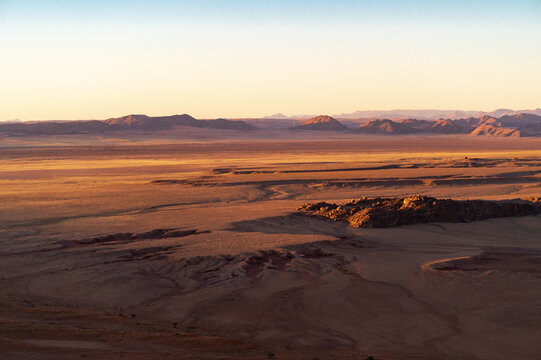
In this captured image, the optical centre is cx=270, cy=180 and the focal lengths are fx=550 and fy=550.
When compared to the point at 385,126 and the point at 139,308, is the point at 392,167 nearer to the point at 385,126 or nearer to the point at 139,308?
the point at 139,308

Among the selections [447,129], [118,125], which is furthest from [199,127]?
[447,129]

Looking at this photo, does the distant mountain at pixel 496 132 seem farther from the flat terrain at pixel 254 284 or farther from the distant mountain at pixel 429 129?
the flat terrain at pixel 254 284

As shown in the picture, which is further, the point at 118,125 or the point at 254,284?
the point at 118,125

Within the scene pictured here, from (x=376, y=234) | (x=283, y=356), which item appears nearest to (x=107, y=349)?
(x=283, y=356)

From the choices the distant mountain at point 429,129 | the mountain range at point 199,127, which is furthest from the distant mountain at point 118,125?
the distant mountain at point 429,129

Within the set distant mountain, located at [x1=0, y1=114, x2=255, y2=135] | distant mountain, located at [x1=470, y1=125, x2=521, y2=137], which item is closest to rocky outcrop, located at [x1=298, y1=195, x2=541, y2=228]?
distant mountain, located at [x1=0, y1=114, x2=255, y2=135]

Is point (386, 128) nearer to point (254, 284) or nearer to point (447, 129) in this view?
point (447, 129)

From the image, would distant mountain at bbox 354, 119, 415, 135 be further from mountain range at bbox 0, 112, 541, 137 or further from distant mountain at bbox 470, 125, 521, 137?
distant mountain at bbox 470, 125, 521, 137
